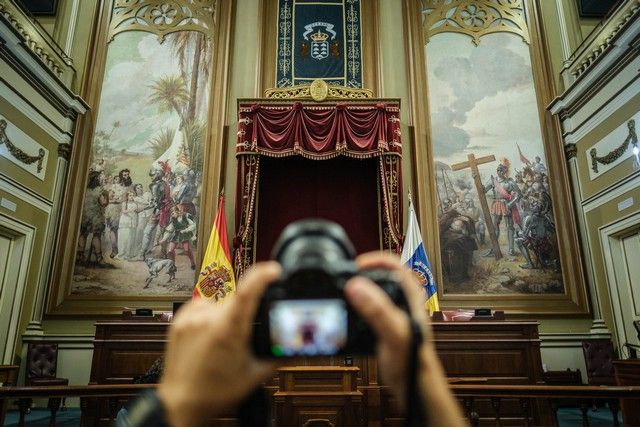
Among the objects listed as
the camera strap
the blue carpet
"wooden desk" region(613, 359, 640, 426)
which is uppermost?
the camera strap

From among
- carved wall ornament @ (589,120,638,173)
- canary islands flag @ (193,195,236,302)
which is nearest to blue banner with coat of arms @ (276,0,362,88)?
canary islands flag @ (193,195,236,302)

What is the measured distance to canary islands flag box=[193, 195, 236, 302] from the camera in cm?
631

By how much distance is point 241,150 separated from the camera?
6934 mm

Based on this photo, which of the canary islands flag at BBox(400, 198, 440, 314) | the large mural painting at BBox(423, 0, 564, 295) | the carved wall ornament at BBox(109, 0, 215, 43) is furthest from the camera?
the carved wall ornament at BBox(109, 0, 215, 43)

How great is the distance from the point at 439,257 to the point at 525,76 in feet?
11.6

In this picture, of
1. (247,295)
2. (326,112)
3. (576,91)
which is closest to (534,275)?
(576,91)

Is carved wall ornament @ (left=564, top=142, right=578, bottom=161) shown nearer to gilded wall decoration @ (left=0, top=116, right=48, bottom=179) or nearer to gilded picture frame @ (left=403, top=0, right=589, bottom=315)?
gilded picture frame @ (left=403, top=0, right=589, bottom=315)

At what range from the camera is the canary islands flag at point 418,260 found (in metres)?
6.28

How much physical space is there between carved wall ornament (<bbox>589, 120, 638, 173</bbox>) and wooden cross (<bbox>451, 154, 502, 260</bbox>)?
1403 mm

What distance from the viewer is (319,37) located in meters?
8.29

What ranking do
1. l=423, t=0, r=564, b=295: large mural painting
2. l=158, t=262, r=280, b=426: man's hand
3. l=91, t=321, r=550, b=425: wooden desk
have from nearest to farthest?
1. l=158, t=262, r=280, b=426: man's hand
2. l=91, t=321, r=550, b=425: wooden desk
3. l=423, t=0, r=564, b=295: large mural painting

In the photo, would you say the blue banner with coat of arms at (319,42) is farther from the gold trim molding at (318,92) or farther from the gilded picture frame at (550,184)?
the gilded picture frame at (550,184)

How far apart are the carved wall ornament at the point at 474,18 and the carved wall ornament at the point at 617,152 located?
2594 millimetres

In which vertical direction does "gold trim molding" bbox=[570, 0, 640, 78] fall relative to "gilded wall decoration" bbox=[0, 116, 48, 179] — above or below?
above
